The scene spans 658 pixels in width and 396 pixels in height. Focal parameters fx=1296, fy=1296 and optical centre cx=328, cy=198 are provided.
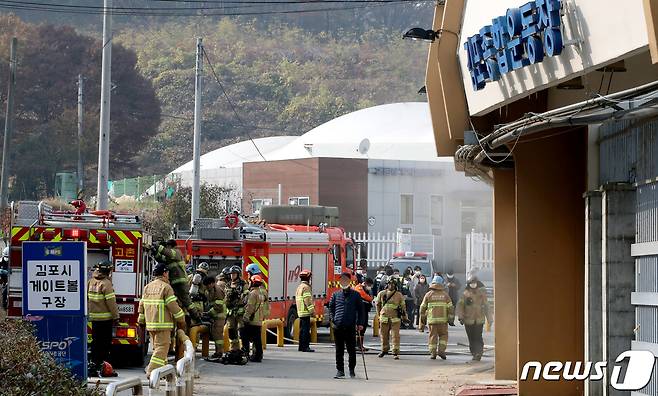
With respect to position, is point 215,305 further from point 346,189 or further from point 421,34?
point 346,189

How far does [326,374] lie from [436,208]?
37600 millimetres

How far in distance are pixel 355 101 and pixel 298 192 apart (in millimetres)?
89483

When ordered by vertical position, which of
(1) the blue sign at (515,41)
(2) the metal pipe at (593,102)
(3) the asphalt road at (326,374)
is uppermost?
(1) the blue sign at (515,41)

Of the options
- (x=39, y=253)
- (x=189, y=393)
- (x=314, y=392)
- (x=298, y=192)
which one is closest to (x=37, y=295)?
(x=39, y=253)

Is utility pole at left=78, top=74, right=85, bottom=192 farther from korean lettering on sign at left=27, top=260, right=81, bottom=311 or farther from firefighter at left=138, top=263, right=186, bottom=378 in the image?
korean lettering on sign at left=27, top=260, right=81, bottom=311

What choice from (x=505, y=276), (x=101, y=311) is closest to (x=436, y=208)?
(x=505, y=276)

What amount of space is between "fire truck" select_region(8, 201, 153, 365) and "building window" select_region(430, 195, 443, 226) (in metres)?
38.4

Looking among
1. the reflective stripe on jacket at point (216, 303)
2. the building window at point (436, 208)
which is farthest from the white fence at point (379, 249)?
the reflective stripe on jacket at point (216, 303)

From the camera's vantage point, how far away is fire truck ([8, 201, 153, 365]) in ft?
62.1

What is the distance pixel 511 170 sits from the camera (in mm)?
19234

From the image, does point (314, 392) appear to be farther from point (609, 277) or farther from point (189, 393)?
point (609, 277)

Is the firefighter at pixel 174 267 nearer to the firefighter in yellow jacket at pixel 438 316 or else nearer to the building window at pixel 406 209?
the firefighter in yellow jacket at pixel 438 316

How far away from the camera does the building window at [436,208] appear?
57406 mm

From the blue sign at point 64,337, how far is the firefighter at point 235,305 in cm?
775
